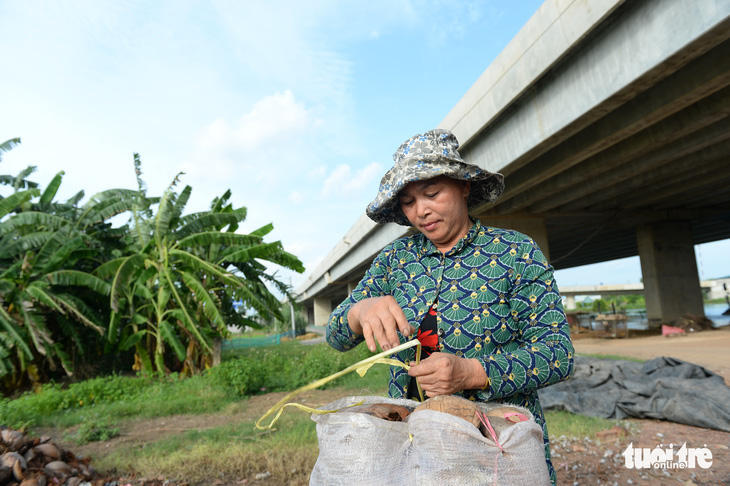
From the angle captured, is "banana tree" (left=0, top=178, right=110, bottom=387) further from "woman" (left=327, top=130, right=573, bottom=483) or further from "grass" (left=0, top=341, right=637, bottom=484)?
"woman" (left=327, top=130, right=573, bottom=483)

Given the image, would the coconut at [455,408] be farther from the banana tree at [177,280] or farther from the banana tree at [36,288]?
the banana tree at [36,288]

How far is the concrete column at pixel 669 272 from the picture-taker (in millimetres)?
16156

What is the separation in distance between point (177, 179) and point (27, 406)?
18.1ft

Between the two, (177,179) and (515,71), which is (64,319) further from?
(515,71)

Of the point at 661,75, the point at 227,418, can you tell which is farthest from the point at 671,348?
the point at 227,418

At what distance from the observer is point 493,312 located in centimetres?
138

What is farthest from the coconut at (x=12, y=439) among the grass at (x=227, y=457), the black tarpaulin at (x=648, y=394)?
the black tarpaulin at (x=648, y=394)

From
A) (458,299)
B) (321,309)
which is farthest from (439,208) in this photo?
(321,309)

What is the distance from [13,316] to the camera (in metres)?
8.95

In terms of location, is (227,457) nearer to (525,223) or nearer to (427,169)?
(427,169)

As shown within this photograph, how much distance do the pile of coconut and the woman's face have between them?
11.7 ft

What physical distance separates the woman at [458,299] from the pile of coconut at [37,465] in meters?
3.37

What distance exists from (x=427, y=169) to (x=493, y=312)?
0.50m

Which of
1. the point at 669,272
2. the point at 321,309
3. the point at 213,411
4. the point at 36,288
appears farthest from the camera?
the point at 321,309
